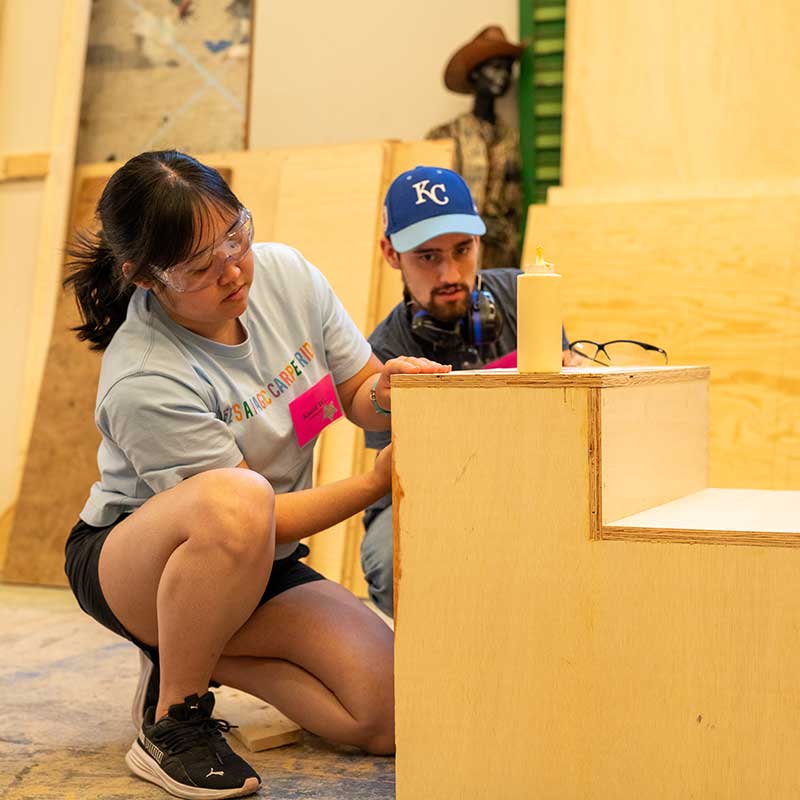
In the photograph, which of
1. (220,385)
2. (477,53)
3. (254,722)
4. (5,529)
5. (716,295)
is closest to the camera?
(220,385)

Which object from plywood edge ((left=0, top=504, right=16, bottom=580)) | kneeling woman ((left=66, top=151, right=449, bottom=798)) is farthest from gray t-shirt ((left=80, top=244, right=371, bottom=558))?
plywood edge ((left=0, top=504, right=16, bottom=580))

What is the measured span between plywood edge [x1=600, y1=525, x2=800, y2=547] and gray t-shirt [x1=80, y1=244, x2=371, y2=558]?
669 mm

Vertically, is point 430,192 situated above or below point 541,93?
below

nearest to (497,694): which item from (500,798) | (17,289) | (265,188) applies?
(500,798)

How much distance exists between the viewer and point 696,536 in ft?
4.78

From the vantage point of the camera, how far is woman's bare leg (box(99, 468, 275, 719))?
174cm

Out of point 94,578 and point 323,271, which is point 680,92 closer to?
point 323,271

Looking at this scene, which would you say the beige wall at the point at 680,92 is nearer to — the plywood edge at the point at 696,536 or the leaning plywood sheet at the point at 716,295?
the leaning plywood sheet at the point at 716,295

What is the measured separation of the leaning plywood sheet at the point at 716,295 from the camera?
10.1 ft

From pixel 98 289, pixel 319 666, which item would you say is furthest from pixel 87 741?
pixel 98 289

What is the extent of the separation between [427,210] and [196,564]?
3.04ft

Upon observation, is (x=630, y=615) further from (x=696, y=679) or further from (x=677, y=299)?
(x=677, y=299)

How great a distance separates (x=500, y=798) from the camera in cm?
155

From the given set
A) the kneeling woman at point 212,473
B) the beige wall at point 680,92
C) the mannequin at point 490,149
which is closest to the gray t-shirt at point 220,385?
the kneeling woman at point 212,473
